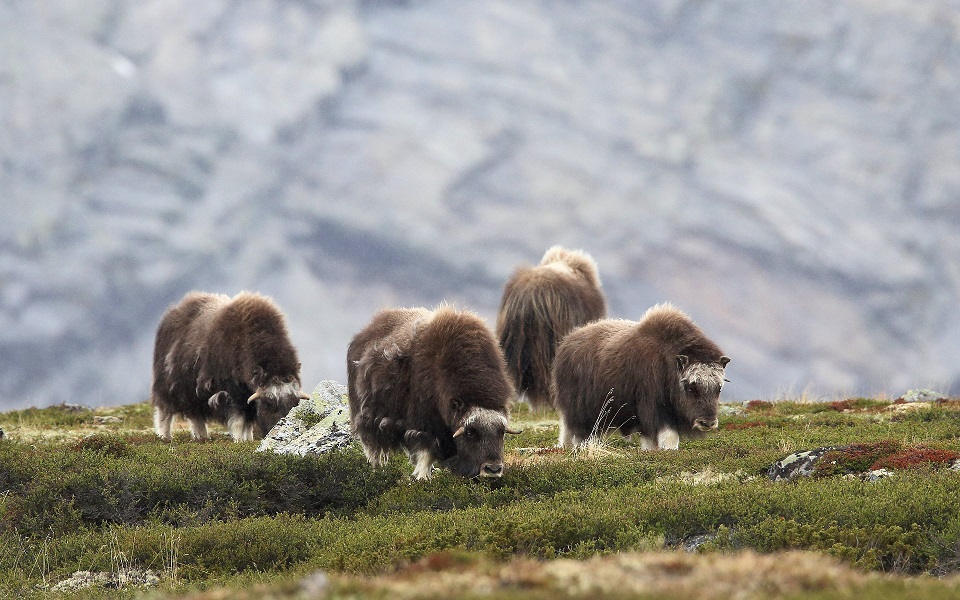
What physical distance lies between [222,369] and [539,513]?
1001 cm

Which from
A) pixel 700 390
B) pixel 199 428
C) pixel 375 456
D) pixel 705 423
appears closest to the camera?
pixel 375 456

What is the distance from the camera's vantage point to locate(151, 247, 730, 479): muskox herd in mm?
13062

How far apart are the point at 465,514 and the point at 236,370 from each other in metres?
9.11

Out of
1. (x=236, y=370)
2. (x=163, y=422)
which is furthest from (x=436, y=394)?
(x=163, y=422)

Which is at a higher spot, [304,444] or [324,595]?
[304,444]

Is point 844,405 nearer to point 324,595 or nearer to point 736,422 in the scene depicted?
point 736,422

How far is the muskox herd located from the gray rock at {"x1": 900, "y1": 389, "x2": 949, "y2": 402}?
6.82 meters

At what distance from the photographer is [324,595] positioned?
5.85 meters

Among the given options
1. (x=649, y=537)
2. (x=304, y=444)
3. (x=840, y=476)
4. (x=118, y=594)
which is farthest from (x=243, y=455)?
(x=840, y=476)

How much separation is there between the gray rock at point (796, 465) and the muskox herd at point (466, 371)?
2105 mm

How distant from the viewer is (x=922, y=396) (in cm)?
2294

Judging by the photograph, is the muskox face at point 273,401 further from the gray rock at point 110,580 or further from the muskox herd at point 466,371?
the gray rock at point 110,580

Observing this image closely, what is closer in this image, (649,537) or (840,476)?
(649,537)

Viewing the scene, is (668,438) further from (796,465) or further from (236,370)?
(236,370)
